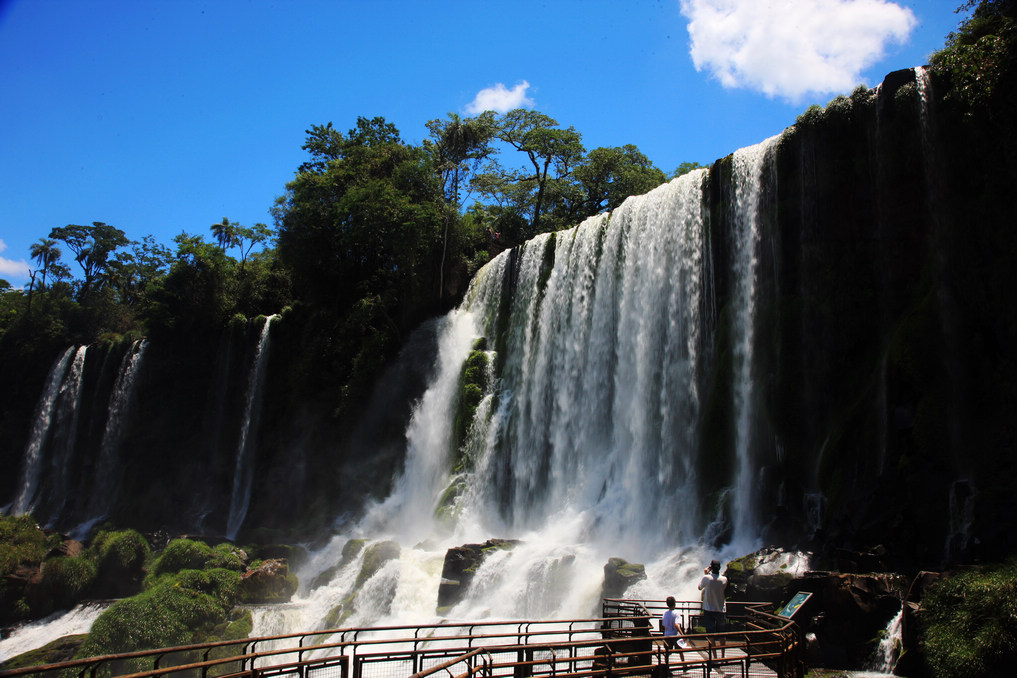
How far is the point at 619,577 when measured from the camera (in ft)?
54.0

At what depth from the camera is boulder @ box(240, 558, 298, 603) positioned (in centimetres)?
2297

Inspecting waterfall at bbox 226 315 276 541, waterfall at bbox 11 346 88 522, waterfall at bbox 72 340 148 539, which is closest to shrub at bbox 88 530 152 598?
waterfall at bbox 226 315 276 541

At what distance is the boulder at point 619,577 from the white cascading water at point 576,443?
0.71 feet

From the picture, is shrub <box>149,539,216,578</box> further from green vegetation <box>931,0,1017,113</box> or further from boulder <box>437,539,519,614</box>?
green vegetation <box>931,0,1017,113</box>

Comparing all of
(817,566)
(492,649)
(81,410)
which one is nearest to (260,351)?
(81,410)

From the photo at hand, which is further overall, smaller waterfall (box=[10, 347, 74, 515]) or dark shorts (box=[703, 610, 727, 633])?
smaller waterfall (box=[10, 347, 74, 515])

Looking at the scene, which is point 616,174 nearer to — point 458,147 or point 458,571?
point 458,147

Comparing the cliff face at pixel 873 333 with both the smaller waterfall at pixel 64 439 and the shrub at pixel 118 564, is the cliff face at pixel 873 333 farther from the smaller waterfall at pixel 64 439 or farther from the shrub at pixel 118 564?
the smaller waterfall at pixel 64 439

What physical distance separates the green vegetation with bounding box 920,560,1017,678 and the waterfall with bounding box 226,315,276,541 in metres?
29.3

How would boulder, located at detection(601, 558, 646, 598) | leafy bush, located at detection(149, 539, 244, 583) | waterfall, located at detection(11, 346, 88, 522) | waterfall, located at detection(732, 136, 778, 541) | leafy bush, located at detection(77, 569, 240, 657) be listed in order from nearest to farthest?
1. boulder, located at detection(601, 558, 646, 598)
2. waterfall, located at detection(732, 136, 778, 541)
3. leafy bush, located at detection(77, 569, 240, 657)
4. leafy bush, located at detection(149, 539, 244, 583)
5. waterfall, located at detection(11, 346, 88, 522)

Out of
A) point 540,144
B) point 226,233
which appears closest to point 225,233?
point 226,233

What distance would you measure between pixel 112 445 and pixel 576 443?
29057 millimetres

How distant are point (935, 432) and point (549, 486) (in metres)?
12.8

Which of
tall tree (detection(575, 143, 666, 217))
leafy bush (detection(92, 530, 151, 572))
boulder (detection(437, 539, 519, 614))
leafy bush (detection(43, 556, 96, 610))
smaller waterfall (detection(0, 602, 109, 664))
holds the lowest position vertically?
smaller waterfall (detection(0, 602, 109, 664))
